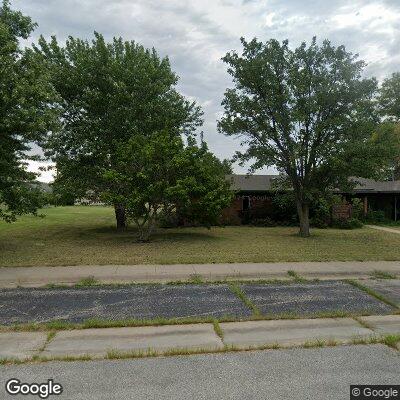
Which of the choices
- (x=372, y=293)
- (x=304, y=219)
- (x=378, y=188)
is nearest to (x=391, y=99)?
(x=378, y=188)

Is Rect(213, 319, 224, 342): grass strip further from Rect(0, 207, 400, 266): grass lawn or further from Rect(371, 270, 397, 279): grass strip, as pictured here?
Rect(371, 270, 397, 279): grass strip

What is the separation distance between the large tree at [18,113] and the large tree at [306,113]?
27.3 feet

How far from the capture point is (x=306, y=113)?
16672 millimetres

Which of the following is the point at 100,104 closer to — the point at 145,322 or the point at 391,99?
the point at 145,322

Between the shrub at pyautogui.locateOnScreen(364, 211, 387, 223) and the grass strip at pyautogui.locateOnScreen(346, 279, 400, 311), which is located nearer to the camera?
the grass strip at pyautogui.locateOnScreen(346, 279, 400, 311)

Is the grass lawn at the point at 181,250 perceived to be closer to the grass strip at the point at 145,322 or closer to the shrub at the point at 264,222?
the grass strip at the point at 145,322

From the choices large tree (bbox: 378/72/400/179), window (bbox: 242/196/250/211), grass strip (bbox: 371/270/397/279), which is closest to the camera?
grass strip (bbox: 371/270/397/279)

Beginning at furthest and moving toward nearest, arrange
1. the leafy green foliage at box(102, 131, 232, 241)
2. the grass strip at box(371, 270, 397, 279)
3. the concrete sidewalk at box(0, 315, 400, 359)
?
the leafy green foliage at box(102, 131, 232, 241), the grass strip at box(371, 270, 397, 279), the concrete sidewalk at box(0, 315, 400, 359)

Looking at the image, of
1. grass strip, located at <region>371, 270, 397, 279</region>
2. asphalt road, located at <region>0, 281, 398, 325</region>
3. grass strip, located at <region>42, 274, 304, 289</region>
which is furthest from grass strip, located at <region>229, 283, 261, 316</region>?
grass strip, located at <region>371, 270, 397, 279</region>

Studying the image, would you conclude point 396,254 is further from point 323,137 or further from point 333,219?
point 333,219

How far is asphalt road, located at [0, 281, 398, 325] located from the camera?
6.64 m

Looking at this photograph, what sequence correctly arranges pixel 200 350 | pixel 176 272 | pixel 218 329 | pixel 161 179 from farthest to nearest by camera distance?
pixel 161 179 < pixel 176 272 < pixel 218 329 < pixel 200 350

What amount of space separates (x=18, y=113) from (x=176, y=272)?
6604 mm

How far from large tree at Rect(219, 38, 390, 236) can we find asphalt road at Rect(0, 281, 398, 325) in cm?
916
